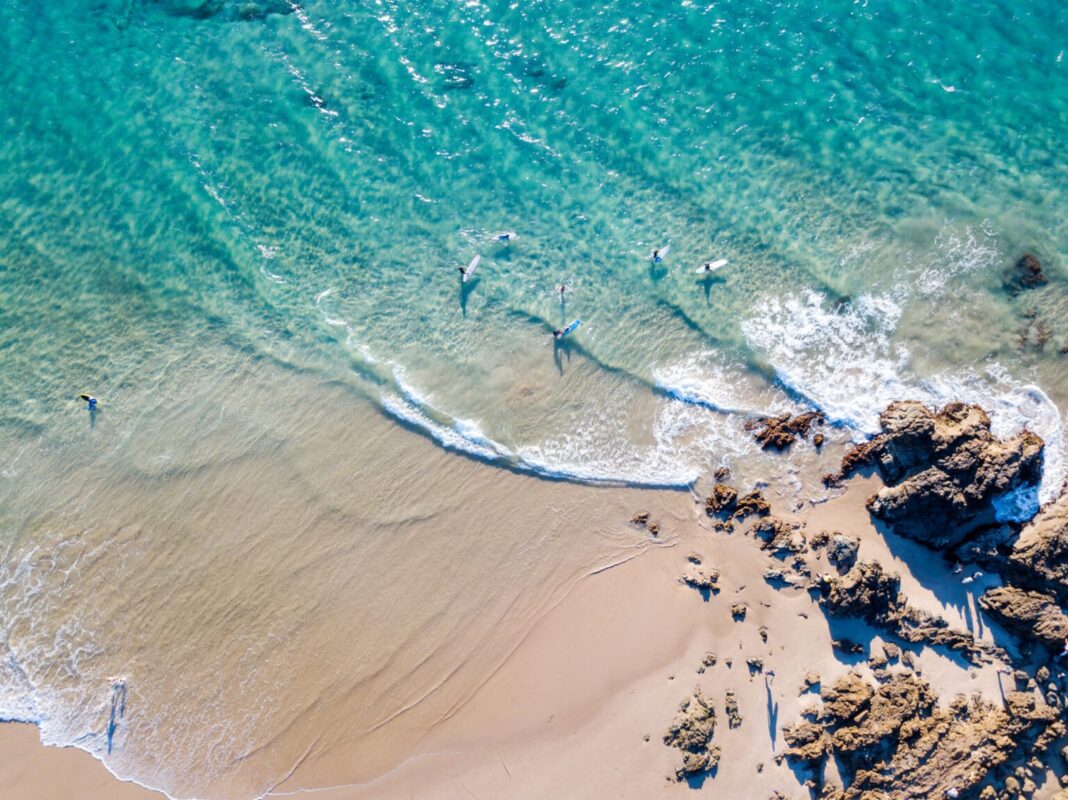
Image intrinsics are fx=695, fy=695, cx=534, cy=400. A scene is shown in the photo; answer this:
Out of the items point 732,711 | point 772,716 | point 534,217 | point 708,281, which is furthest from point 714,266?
point 772,716

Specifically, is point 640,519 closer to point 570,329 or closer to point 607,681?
point 607,681

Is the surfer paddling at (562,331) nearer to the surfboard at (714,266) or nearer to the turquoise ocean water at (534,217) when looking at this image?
the turquoise ocean water at (534,217)

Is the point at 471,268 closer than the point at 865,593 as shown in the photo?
No

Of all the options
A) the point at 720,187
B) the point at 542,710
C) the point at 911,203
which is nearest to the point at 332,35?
the point at 720,187

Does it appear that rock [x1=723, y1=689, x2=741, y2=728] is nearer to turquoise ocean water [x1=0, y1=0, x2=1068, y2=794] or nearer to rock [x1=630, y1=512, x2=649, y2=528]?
rock [x1=630, y1=512, x2=649, y2=528]

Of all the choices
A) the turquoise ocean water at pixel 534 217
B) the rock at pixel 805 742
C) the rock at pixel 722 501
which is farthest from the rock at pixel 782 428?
the rock at pixel 805 742

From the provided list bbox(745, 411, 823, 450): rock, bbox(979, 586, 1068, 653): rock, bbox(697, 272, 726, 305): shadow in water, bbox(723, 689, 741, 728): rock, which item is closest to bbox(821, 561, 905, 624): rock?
bbox(979, 586, 1068, 653): rock
